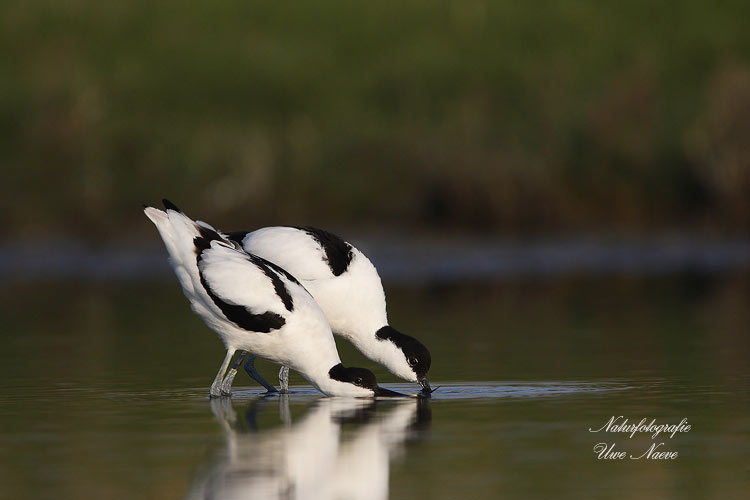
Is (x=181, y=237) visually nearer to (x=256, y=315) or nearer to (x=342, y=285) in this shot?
(x=256, y=315)

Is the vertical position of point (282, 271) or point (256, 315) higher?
point (282, 271)

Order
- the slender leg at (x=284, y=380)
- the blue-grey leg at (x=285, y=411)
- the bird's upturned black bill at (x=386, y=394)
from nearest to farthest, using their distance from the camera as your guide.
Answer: the blue-grey leg at (x=285, y=411) → the bird's upturned black bill at (x=386, y=394) → the slender leg at (x=284, y=380)

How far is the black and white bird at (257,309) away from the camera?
Result: 10344 mm

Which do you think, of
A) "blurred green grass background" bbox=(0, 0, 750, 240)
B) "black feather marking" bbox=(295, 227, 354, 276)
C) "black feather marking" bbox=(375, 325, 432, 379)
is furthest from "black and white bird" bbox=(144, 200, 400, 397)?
"blurred green grass background" bbox=(0, 0, 750, 240)

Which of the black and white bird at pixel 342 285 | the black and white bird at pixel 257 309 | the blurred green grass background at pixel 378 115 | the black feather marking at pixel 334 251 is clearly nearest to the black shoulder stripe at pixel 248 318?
the black and white bird at pixel 257 309

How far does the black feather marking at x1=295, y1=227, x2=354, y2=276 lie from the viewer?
11.4 metres

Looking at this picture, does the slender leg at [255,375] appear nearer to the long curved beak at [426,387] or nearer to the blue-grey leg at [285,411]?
the blue-grey leg at [285,411]

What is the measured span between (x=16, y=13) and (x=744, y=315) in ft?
93.6

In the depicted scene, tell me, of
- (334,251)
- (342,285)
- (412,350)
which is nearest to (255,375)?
(342,285)

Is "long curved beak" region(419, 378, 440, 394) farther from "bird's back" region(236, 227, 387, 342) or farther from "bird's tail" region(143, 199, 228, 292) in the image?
"bird's tail" region(143, 199, 228, 292)

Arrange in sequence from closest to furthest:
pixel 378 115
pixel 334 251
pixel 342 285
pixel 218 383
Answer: pixel 218 383, pixel 342 285, pixel 334 251, pixel 378 115

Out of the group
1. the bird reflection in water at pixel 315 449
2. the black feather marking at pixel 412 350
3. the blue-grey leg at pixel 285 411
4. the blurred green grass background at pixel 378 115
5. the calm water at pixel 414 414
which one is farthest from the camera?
the blurred green grass background at pixel 378 115

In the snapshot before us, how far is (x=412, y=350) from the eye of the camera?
36.0ft

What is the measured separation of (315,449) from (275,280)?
7.47 feet
